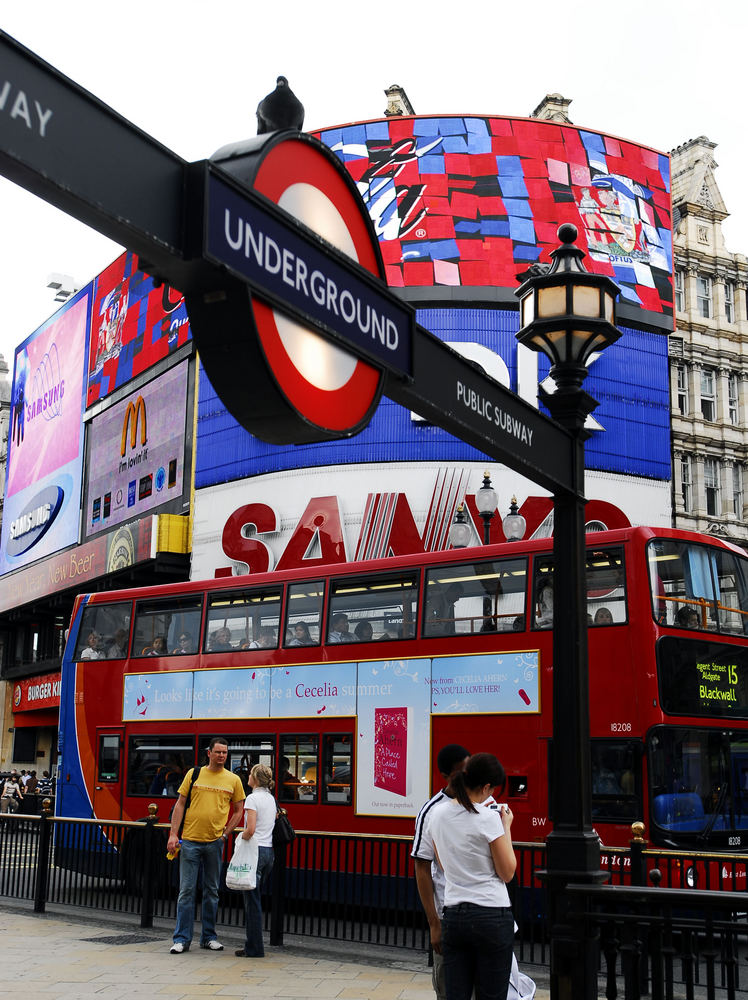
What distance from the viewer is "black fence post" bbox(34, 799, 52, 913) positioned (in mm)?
13234

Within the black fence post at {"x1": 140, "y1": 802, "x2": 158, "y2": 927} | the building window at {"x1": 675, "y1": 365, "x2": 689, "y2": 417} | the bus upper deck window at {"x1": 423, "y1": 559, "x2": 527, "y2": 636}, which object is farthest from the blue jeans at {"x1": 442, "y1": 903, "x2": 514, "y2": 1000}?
the building window at {"x1": 675, "y1": 365, "x2": 689, "y2": 417}

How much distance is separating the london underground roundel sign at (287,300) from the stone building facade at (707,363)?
33.0 m

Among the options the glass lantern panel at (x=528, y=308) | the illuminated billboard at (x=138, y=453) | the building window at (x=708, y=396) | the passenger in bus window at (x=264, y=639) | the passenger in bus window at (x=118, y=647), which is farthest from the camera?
the building window at (x=708, y=396)

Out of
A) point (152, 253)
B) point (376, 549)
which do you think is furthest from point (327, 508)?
point (152, 253)

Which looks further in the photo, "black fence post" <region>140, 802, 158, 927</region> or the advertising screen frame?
the advertising screen frame

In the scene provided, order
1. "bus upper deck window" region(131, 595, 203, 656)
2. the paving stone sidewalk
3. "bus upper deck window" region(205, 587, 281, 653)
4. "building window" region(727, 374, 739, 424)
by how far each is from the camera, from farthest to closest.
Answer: "building window" region(727, 374, 739, 424), "bus upper deck window" region(131, 595, 203, 656), "bus upper deck window" region(205, 587, 281, 653), the paving stone sidewalk

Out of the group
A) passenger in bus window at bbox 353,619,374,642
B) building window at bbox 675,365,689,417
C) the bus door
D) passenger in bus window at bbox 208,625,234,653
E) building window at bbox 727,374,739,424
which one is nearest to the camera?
passenger in bus window at bbox 353,619,374,642

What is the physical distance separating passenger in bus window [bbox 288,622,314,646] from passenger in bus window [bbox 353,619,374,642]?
71 cm

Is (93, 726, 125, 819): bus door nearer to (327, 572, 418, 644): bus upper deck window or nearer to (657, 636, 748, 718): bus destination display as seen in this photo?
→ (327, 572, 418, 644): bus upper deck window

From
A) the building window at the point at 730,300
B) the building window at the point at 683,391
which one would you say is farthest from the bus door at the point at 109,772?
the building window at the point at 730,300

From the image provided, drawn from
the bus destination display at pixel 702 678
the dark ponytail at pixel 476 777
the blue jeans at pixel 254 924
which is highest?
the bus destination display at pixel 702 678

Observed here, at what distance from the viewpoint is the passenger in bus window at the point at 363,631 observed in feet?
45.0

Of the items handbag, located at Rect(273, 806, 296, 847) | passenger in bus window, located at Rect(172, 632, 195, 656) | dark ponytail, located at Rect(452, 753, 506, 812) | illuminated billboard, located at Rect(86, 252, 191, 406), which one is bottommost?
handbag, located at Rect(273, 806, 296, 847)

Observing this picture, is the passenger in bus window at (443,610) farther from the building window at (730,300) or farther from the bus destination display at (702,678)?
the building window at (730,300)
